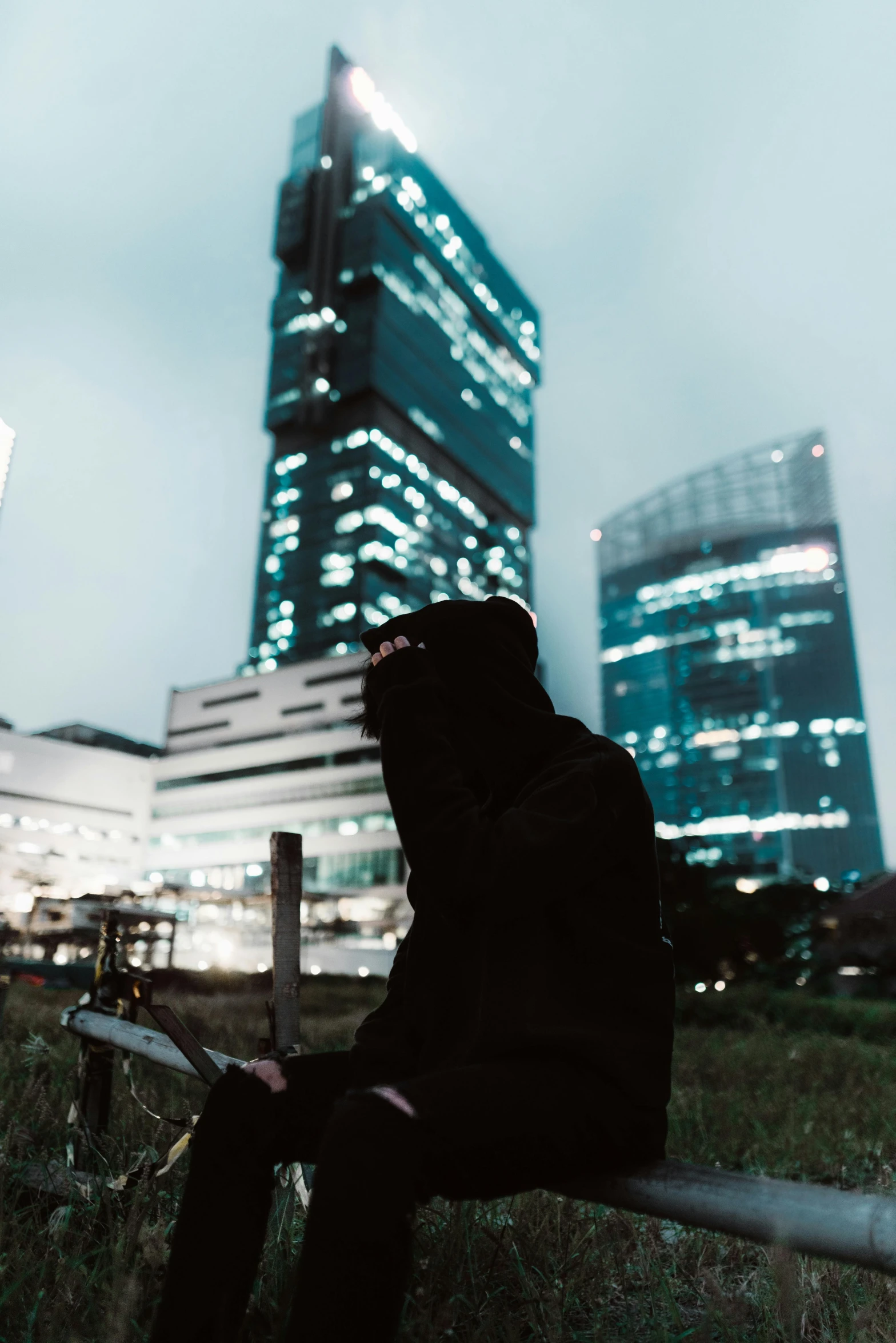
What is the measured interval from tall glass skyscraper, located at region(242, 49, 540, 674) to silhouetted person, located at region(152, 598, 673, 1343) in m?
80.2

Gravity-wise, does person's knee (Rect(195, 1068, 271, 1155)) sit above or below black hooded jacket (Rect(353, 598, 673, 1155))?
below

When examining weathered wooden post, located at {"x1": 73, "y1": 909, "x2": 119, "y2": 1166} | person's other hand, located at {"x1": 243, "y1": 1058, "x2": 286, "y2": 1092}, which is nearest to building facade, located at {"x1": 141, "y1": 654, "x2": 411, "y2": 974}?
weathered wooden post, located at {"x1": 73, "y1": 909, "x2": 119, "y2": 1166}

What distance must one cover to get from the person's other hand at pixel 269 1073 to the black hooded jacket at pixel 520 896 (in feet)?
0.51

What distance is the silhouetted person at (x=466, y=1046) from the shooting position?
3.77ft

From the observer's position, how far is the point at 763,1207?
45.4 inches

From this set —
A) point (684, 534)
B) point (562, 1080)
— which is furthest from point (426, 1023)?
point (684, 534)

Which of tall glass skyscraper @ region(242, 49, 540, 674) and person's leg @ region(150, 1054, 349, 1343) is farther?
tall glass skyscraper @ region(242, 49, 540, 674)

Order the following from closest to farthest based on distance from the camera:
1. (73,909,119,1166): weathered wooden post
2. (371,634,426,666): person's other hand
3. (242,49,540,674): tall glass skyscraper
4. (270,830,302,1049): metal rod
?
(371,634,426,666): person's other hand, (270,830,302,1049): metal rod, (73,909,119,1166): weathered wooden post, (242,49,540,674): tall glass skyscraper

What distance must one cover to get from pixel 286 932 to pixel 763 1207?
1.43m

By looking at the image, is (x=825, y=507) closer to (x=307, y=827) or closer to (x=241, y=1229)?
(x=307, y=827)

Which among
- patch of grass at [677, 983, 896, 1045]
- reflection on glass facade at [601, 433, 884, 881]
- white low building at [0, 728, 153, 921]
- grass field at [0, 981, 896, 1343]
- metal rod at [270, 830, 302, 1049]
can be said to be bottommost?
patch of grass at [677, 983, 896, 1045]

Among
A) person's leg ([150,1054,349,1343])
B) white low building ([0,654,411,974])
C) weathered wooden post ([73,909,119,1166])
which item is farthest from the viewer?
white low building ([0,654,411,974])

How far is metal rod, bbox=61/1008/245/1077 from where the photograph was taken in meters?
2.22

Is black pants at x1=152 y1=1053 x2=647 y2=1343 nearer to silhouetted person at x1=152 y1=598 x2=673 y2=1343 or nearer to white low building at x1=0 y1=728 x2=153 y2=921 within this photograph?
silhouetted person at x1=152 y1=598 x2=673 y2=1343
